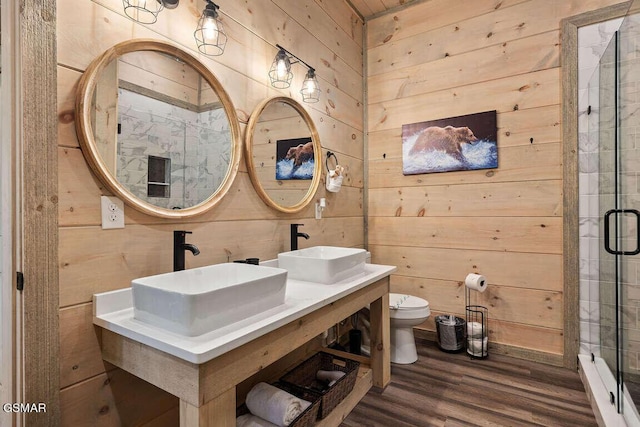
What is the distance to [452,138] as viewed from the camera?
2.74m

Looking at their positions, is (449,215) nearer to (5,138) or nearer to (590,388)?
(590,388)

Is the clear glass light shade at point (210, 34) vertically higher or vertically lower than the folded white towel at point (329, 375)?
higher

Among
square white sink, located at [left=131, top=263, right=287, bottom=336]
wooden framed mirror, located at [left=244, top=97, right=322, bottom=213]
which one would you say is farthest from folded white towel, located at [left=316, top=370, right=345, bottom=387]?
wooden framed mirror, located at [left=244, top=97, right=322, bottom=213]

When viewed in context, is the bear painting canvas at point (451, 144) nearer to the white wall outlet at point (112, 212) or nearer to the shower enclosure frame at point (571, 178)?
the shower enclosure frame at point (571, 178)

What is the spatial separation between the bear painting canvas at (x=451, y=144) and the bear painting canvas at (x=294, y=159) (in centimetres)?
99

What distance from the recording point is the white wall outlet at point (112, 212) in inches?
49.1

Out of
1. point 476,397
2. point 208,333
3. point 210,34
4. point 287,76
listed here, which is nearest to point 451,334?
point 476,397

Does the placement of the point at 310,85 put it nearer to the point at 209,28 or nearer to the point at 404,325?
the point at 209,28

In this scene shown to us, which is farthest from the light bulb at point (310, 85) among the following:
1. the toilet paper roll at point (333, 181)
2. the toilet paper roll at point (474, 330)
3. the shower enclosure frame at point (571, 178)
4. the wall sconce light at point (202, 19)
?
the toilet paper roll at point (474, 330)

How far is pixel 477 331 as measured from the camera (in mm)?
2512

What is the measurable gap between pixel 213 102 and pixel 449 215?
6.63 ft

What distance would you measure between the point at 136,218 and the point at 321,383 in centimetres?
141

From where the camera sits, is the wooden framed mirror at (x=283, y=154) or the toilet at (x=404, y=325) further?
the toilet at (x=404, y=325)

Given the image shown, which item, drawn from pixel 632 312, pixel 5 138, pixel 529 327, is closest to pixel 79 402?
pixel 5 138
